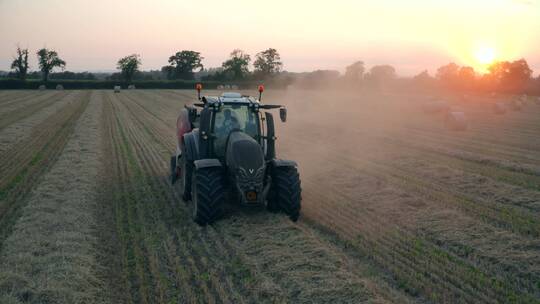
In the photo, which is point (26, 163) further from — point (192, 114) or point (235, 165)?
point (235, 165)

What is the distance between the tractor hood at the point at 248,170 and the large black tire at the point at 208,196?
34cm

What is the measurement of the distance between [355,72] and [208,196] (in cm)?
5192

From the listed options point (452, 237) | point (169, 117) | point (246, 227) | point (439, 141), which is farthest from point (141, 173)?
point (169, 117)

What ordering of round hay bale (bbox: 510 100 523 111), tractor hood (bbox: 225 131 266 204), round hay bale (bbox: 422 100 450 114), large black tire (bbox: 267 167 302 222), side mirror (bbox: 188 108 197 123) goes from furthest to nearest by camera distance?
round hay bale (bbox: 510 100 523 111) < round hay bale (bbox: 422 100 450 114) < side mirror (bbox: 188 108 197 123) < large black tire (bbox: 267 167 302 222) < tractor hood (bbox: 225 131 266 204)

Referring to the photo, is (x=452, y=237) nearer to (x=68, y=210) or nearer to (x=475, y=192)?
(x=475, y=192)

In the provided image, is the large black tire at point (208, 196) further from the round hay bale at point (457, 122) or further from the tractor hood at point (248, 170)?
the round hay bale at point (457, 122)

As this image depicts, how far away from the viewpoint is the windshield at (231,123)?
8945 millimetres

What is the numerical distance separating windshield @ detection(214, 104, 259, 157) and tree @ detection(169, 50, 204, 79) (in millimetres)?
85655

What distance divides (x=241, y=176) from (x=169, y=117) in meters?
20.0

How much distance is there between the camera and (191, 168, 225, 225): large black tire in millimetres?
7879

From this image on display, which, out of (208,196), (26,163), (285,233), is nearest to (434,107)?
(26,163)

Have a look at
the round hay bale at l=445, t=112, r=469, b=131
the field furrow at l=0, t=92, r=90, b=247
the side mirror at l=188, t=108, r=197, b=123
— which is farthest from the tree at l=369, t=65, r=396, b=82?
the side mirror at l=188, t=108, r=197, b=123

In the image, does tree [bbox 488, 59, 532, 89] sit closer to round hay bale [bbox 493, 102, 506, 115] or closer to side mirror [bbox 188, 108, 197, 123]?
round hay bale [bbox 493, 102, 506, 115]

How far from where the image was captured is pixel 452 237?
25.8ft
